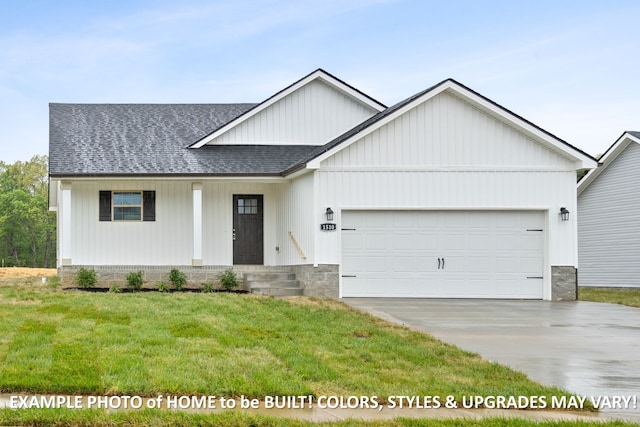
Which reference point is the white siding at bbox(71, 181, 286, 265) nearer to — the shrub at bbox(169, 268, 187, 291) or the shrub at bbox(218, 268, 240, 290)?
the shrub at bbox(169, 268, 187, 291)

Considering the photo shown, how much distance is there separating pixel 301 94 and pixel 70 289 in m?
8.83

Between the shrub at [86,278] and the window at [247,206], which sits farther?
the window at [247,206]

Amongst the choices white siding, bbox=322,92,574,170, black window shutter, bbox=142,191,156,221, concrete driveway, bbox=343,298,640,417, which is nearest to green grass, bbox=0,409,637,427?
concrete driveway, bbox=343,298,640,417

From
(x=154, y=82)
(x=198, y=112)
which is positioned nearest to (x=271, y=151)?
(x=198, y=112)

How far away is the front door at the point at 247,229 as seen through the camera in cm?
2238

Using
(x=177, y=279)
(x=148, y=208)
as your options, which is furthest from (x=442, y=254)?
(x=148, y=208)

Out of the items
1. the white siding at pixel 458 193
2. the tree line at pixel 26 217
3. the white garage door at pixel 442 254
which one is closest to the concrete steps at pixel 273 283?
the white siding at pixel 458 193

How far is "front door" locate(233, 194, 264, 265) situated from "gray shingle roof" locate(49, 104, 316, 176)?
4.55 ft

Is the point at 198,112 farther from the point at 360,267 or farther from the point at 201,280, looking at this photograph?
the point at 360,267

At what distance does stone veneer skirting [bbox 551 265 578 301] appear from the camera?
19.6 meters

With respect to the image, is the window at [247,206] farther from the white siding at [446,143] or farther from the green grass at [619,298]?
the green grass at [619,298]

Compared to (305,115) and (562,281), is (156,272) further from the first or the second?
(562,281)

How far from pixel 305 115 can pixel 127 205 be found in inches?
234

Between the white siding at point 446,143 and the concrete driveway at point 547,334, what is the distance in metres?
3.54
